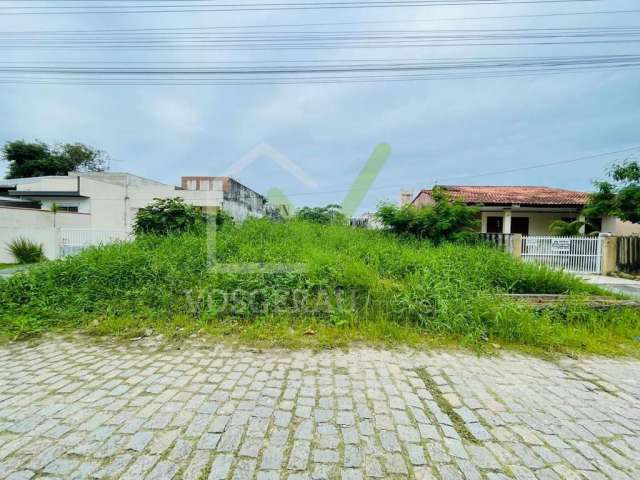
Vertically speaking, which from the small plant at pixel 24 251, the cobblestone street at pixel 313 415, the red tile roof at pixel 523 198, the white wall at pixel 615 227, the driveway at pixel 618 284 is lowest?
the cobblestone street at pixel 313 415

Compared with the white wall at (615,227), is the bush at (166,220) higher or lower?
lower

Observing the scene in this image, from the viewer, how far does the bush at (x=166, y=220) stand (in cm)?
667

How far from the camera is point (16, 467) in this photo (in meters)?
1.41

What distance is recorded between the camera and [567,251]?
8.00 meters

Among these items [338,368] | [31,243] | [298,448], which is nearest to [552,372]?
[338,368]

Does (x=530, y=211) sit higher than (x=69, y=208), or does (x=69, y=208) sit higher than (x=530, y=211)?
(x=530, y=211)

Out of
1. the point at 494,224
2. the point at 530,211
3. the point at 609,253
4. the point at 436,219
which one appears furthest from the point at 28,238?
the point at 530,211

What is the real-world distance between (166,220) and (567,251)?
11801mm

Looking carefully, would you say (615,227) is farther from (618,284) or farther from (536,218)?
(618,284)

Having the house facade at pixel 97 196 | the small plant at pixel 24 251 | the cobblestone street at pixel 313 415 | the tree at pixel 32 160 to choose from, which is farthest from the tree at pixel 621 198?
the tree at pixel 32 160

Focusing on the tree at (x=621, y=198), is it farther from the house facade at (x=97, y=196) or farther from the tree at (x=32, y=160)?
the tree at (x=32, y=160)

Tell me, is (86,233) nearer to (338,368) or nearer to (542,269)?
(338,368)

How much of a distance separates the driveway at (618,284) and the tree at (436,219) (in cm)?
247

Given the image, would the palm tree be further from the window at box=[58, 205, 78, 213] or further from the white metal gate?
the window at box=[58, 205, 78, 213]
